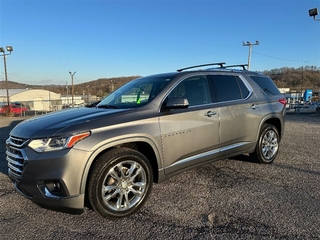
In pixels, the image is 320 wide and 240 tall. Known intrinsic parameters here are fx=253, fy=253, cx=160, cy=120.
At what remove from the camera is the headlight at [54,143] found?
2674 mm

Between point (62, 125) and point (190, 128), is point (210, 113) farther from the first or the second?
point (62, 125)

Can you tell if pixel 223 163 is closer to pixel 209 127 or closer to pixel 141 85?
pixel 209 127

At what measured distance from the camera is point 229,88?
14.7 feet

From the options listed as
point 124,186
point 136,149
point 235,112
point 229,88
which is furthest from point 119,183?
point 229,88

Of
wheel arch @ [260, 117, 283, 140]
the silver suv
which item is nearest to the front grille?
the silver suv

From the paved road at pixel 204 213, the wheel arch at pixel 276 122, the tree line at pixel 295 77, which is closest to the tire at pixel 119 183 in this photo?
the paved road at pixel 204 213

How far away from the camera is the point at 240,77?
480 centimetres

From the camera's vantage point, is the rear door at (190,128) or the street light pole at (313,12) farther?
the street light pole at (313,12)

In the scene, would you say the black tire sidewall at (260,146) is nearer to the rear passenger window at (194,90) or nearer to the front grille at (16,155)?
the rear passenger window at (194,90)

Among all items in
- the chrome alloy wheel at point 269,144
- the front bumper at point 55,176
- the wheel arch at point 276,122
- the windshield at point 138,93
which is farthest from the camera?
the wheel arch at point 276,122

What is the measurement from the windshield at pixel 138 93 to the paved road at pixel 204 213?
1.38 m

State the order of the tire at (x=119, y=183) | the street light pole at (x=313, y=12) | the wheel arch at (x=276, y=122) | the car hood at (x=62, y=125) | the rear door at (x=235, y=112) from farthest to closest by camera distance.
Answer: the street light pole at (x=313, y=12) → the wheel arch at (x=276, y=122) → the rear door at (x=235, y=112) → the tire at (x=119, y=183) → the car hood at (x=62, y=125)

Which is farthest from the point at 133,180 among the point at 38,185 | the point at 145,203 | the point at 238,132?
the point at 238,132

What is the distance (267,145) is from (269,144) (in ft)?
0.27
